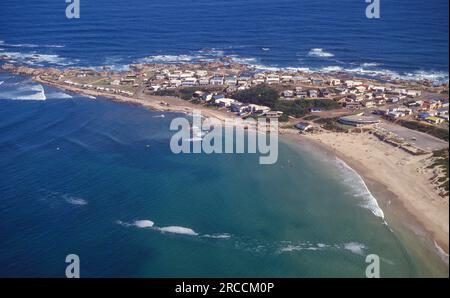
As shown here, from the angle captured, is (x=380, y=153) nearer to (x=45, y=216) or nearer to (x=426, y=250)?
(x=426, y=250)

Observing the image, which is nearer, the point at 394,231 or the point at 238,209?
the point at 394,231

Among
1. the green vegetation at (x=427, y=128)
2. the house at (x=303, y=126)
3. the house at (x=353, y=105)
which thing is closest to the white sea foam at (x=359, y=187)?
the house at (x=303, y=126)

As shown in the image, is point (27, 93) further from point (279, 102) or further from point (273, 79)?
point (279, 102)

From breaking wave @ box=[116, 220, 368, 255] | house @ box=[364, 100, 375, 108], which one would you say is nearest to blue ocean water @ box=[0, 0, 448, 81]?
house @ box=[364, 100, 375, 108]

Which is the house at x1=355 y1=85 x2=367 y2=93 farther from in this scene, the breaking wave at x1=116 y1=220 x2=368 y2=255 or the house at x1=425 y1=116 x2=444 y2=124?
the breaking wave at x1=116 y1=220 x2=368 y2=255

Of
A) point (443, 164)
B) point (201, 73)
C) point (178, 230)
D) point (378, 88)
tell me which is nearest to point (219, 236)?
point (178, 230)
